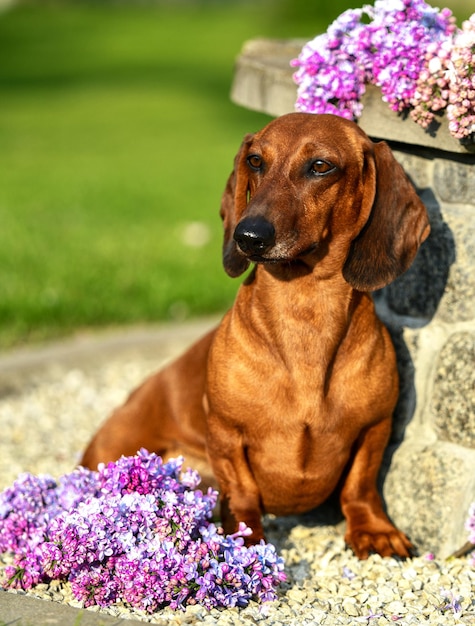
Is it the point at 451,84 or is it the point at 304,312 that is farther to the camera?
the point at 304,312

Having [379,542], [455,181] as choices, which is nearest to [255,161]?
[455,181]

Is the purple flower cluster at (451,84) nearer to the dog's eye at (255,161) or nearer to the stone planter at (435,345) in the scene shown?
the stone planter at (435,345)

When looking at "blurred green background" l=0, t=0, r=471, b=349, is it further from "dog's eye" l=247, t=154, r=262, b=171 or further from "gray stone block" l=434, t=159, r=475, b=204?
"gray stone block" l=434, t=159, r=475, b=204

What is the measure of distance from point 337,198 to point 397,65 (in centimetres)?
57

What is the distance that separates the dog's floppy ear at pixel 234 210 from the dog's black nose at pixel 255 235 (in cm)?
44

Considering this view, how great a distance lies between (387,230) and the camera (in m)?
3.42

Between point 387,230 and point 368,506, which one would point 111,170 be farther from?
point 387,230

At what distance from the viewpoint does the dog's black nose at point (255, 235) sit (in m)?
3.14

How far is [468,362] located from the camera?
366 centimetres

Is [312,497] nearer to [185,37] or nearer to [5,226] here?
[5,226]

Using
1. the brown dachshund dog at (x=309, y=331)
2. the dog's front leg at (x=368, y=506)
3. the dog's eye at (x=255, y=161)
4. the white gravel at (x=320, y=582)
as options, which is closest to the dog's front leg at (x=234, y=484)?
the brown dachshund dog at (x=309, y=331)

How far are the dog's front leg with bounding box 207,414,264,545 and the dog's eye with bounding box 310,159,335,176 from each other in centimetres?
93

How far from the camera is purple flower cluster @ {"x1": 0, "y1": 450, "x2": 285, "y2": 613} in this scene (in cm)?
311

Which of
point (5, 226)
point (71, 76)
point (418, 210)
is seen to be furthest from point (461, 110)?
point (71, 76)
